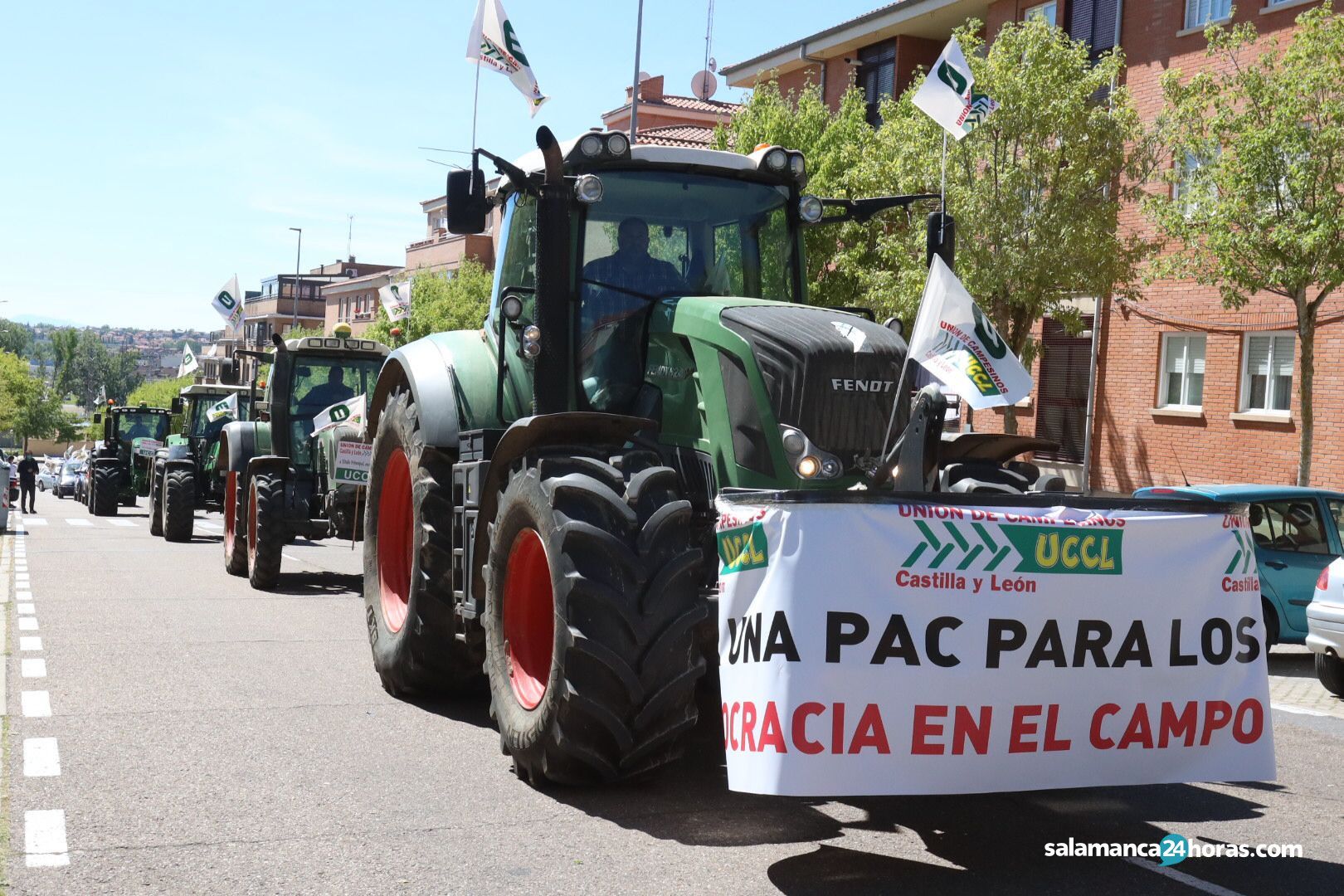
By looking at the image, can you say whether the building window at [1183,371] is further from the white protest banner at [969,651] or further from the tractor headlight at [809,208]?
the white protest banner at [969,651]

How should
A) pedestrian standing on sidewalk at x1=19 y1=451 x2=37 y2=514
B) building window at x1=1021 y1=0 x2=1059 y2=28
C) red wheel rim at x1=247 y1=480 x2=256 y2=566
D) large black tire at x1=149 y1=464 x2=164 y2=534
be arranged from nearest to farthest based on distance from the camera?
red wheel rim at x1=247 y1=480 x2=256 y2=566 → large black tire at x1=149 y1=464 x2=164 y2=534 → building window at x1=1021 y1=0 x2=1059 y2=28 → pedestrian standing on sidewalk at x1=19 y1=451 x2=37 y2=514

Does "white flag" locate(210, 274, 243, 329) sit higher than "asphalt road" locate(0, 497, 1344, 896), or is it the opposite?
"white flag" locate(210, 274, 243, 329)

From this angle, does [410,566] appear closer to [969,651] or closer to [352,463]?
[352,463]

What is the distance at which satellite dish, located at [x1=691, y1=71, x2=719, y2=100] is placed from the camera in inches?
1700

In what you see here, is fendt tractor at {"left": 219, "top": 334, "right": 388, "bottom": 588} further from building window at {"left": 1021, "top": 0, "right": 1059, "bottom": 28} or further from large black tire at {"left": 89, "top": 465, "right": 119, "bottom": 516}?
building window at {"left": 1021, "top": 0, "right": 1059, "bottom": 28}

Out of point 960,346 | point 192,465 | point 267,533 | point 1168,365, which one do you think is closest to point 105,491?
point 192,465

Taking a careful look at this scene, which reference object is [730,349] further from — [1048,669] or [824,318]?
[1048,669]

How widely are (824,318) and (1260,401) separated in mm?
19377

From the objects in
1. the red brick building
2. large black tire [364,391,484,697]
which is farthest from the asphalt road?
the red brick building

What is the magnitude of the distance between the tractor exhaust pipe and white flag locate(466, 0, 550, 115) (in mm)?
10841

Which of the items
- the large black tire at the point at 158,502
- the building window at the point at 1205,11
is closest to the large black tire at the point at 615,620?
the large black tire at the point at 158,502

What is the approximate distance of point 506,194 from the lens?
8.12 meters

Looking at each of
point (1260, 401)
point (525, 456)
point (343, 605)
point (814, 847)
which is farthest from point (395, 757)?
point (1260, 401)

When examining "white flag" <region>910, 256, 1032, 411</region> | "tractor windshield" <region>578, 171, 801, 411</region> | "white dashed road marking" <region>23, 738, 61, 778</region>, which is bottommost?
"white dashed road marking" <region>23, 738, 61, 778</region>
